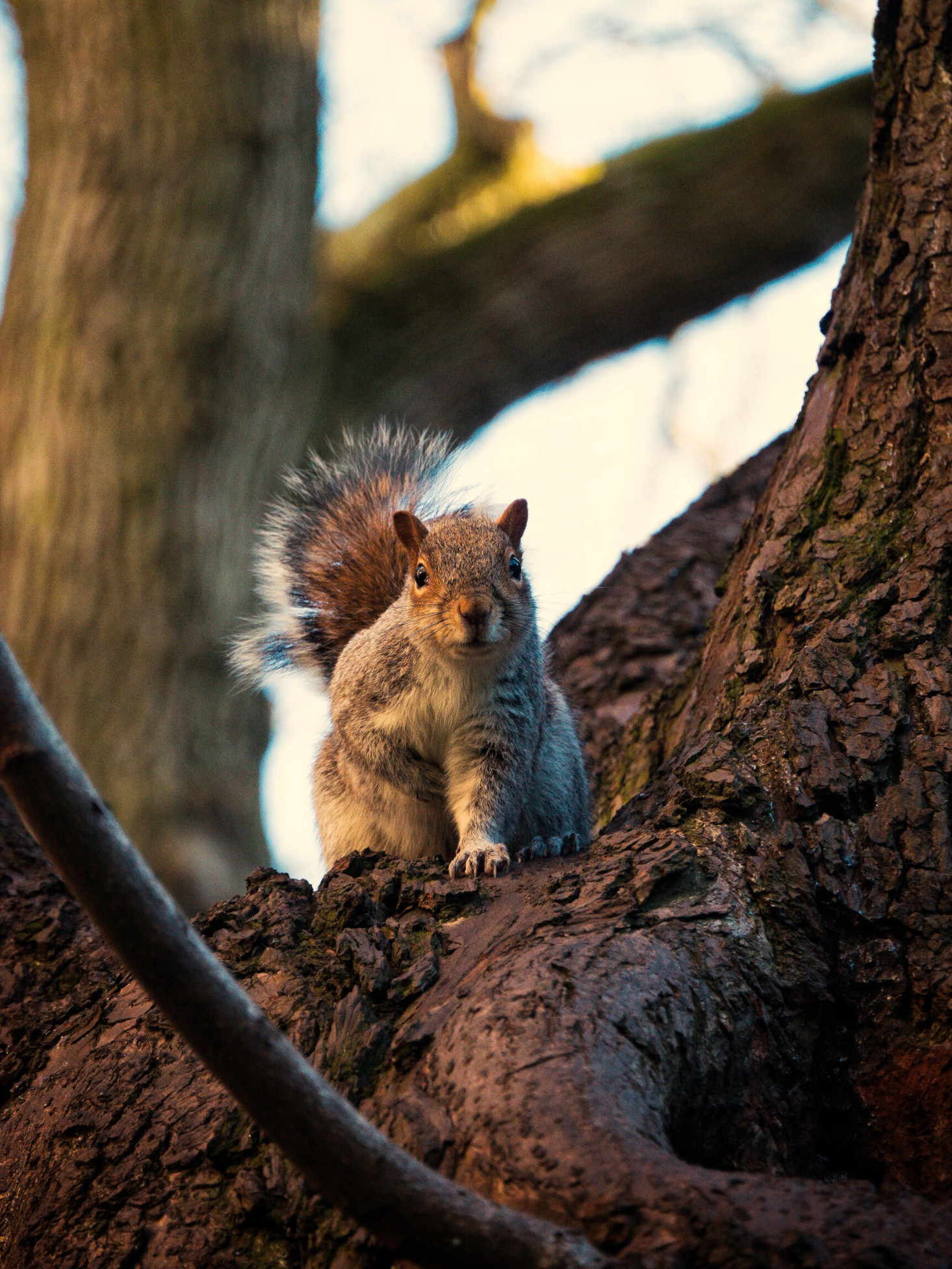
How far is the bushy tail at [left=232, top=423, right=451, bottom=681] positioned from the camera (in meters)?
3.13

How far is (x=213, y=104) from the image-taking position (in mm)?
4430

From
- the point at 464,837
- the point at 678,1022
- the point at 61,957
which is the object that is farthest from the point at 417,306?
the point at 678,1022

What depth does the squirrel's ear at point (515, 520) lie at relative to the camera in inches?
115

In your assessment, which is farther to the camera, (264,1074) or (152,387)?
(152,387)

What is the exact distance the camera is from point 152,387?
424 centimetres

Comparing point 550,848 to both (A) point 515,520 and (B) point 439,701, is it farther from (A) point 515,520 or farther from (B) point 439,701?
(A) point 515,520

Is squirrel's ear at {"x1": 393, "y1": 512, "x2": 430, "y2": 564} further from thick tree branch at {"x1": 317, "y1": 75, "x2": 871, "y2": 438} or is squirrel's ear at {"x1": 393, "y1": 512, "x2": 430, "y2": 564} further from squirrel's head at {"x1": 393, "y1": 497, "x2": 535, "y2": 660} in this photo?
thick tree branch at {"x1": 317, "y1": 75, "x2": 871, "y2": 438}

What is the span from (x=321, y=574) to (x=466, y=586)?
677 millimetres

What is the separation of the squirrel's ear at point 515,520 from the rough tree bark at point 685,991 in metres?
0.95

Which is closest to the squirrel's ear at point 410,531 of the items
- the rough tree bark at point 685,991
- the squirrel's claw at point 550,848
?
the squirrel's claw at point 550,848

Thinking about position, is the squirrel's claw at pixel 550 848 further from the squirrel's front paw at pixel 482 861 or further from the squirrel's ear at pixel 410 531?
the squirrel's ear at pixel 410 531

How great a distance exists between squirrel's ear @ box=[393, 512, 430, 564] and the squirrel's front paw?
0.79 metres

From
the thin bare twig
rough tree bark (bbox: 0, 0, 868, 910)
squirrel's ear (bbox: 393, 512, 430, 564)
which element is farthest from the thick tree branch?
the thin bare twig

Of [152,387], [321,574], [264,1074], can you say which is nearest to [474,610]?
[321,574]
